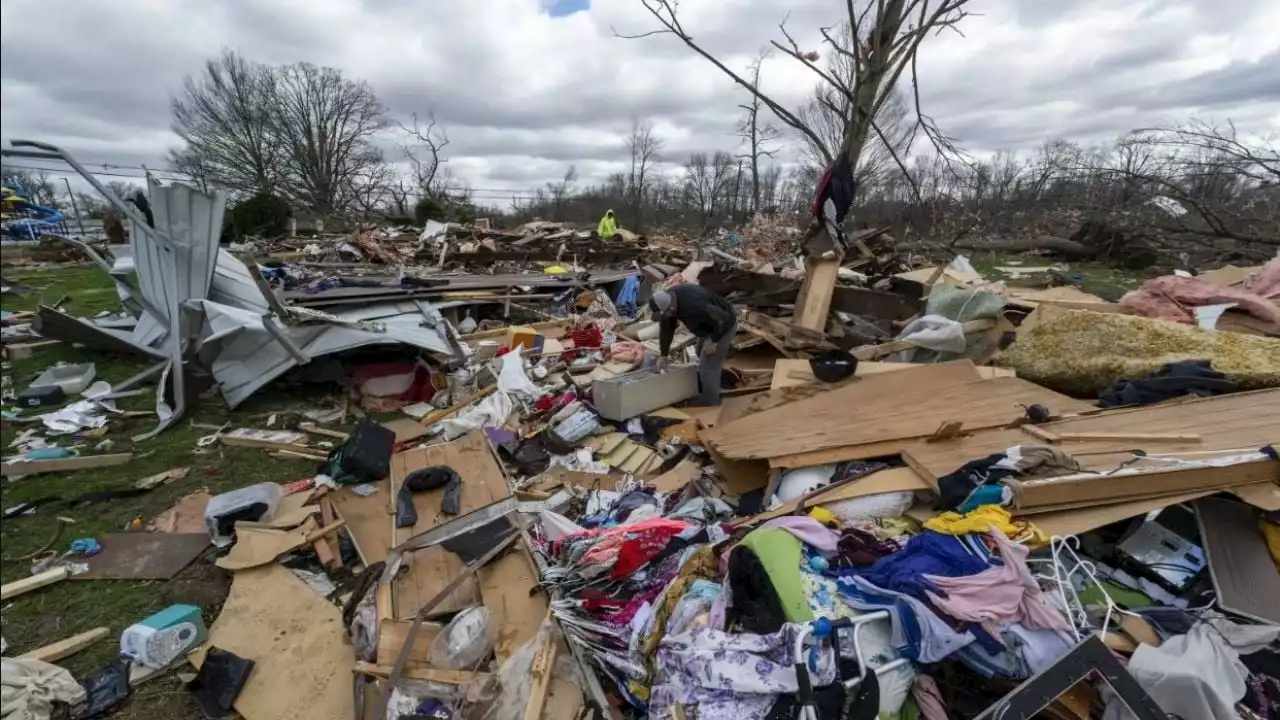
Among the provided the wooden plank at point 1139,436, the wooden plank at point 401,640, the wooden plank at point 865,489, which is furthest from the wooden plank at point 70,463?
the wooden plank at point 1139,436

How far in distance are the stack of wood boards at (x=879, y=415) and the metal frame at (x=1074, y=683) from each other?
177cm

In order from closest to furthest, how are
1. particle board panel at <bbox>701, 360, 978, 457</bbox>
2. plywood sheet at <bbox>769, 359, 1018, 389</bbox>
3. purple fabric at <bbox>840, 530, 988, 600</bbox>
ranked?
purple fabric at <bbox>840, 530, 988, 600</bbox>, particle board panel at <bbox>701, 360, 978, 457</bbox>, plywood sheet at <bbox>769, 359, 1018, 389</bbox>

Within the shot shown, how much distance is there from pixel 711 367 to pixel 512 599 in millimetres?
3269

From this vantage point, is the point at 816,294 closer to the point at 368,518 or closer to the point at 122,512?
the point at 368,518

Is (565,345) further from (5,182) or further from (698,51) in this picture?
(5,182)

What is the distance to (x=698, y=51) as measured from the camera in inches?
356

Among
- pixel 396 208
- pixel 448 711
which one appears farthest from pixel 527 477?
pixel 396 208

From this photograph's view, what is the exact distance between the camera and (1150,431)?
3648mm

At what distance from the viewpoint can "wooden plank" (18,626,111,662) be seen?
2.99 m

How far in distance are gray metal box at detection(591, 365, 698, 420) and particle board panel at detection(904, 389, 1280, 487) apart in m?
2.51

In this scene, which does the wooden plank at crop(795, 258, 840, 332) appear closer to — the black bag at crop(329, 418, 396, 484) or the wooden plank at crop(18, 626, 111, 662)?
the black bag at crop(329, 418, 396, 484)

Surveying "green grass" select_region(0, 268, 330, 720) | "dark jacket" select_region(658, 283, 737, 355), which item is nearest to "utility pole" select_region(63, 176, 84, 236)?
"green grass" select_region(0, 268, 330, 720)

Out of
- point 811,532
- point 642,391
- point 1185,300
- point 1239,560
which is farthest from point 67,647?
point 1185,300

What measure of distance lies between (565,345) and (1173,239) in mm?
12454
